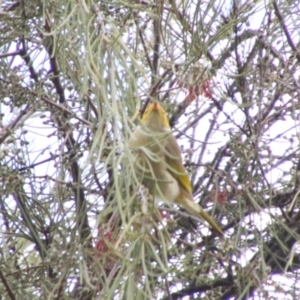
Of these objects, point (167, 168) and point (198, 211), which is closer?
point (167, 168)

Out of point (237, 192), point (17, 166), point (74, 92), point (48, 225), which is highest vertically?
point (74, 92)

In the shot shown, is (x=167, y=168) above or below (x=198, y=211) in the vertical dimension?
above

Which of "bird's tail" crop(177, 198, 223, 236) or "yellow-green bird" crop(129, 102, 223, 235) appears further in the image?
"bird's tail" crop(177, 198, 223, 236)

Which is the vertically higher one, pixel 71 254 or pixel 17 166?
pixel 17 166

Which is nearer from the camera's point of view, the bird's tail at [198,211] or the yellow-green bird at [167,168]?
the yellow-green bird at [167,168]

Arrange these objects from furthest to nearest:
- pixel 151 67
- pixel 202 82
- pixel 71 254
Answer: pixel 151 67, pixel 202 82, pixel 71 254

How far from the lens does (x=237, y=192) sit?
2.60 m

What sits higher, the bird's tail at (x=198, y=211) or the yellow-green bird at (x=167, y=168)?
the yellow-green bird at (x=167, y=168)

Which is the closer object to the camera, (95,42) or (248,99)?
(95,42)

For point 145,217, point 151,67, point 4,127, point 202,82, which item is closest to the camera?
point 145,217

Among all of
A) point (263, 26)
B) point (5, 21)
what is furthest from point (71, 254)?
point (263, 26)

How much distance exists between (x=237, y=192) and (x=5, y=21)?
42.8 inches

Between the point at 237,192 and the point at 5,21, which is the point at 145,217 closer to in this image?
the point at 237,192

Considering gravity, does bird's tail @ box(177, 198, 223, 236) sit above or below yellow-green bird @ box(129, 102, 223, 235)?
below
